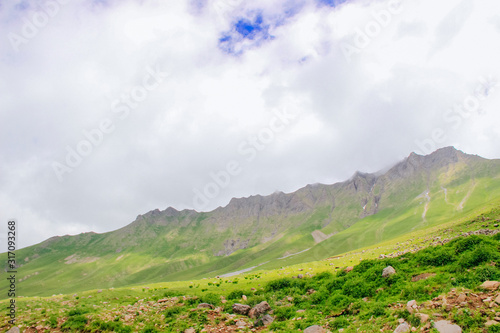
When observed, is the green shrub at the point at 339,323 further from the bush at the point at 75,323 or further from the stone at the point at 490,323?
the bush at the point at 75,323

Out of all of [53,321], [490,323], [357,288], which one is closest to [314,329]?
[357,288]

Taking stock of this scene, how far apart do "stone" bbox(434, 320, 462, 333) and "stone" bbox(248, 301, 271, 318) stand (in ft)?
37.3

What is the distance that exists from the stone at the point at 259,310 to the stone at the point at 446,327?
1135 cm

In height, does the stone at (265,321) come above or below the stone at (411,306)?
below

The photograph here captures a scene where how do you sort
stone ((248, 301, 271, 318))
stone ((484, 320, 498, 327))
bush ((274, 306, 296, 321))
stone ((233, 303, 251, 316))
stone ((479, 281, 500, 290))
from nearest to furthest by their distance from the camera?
stone ((484, 320, 498, 327))
stone ((479, 281, 500, 290))
bush ((274, 306, 296, 321))
stone ((248, 301, 271, 318))
stone ((233, 303, 251, 316))

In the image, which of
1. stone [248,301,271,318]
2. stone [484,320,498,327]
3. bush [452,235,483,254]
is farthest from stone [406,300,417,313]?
stone [248,301,271,318]

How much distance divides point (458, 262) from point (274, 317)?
1215 cm

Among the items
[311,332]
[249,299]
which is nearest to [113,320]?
[249,299]

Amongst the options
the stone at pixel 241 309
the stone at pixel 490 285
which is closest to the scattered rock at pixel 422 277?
the stone at pixel 490 285

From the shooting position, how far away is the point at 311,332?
14789 millimetres

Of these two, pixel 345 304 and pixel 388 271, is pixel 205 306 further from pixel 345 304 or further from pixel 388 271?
pixel 388 271

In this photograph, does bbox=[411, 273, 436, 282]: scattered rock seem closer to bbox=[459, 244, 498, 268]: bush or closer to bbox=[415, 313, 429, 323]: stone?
bbox=[459, 244, 498, 268]: bush

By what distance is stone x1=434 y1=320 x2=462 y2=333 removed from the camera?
11.0m

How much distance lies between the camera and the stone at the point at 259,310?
65.1 ft
